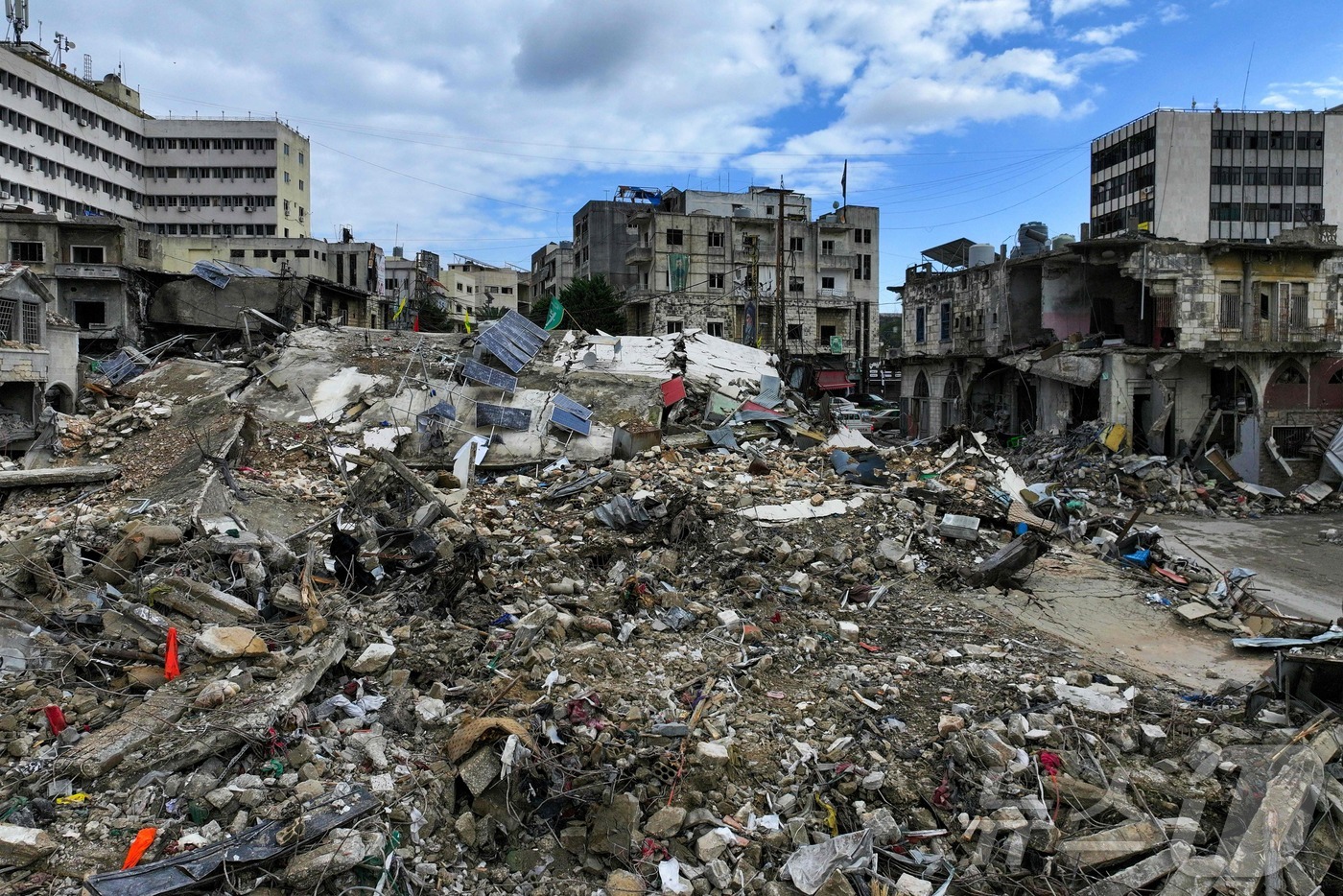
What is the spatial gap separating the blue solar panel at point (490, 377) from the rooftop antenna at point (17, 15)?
47310 millimetres

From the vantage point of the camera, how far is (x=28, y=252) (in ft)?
102

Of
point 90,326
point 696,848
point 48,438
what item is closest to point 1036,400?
point 696,848

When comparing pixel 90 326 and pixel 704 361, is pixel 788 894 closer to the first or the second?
pixel 704 361

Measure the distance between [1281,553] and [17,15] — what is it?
6338 centimetres

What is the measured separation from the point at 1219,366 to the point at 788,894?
23.5 metres

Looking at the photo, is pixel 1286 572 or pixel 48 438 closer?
pixel 1286 572

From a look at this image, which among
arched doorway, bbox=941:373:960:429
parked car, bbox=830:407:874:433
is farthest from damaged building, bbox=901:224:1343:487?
parked car, bbox=830:407:874:433

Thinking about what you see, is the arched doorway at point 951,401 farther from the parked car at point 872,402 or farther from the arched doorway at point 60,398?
the arched doorway at point 60,398

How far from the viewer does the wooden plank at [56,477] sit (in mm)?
13773

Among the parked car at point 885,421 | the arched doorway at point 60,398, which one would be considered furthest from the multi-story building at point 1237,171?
the arched doorway at point 60,398

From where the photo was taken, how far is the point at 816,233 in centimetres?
4638

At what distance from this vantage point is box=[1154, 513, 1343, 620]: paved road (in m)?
12.3

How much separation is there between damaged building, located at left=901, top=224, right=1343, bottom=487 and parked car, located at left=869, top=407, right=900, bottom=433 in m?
9.48

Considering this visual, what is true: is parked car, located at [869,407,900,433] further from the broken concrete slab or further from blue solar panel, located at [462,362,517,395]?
the broken concrete slab
